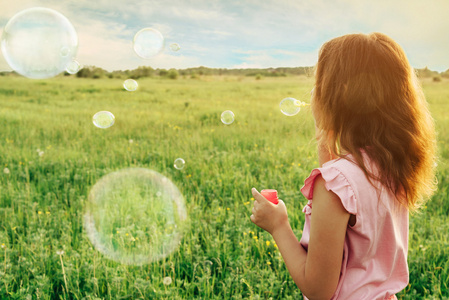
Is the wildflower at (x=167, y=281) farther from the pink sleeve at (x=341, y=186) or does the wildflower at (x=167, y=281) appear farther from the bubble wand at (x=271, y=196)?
the pink sleeve at (x=341, y=186)

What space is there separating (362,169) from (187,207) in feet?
8.48

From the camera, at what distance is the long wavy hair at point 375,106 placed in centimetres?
123

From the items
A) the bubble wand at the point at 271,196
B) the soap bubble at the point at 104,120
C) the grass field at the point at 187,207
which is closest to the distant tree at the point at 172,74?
the grass field at the point at 187,207

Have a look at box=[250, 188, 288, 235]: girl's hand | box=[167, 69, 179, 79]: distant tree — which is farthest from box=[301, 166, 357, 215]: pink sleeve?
box=[167, 69, 179, 79]: distant tree

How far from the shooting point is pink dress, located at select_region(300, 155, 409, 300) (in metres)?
1.16

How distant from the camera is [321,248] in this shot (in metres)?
A: 1.17

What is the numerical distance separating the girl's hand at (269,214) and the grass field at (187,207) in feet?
1.14

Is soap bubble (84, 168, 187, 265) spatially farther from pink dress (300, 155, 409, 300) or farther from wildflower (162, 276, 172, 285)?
pink dress (300, 155, 409, 300)

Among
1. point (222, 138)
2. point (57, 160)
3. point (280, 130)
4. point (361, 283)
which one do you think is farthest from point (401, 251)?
point (280, 130)

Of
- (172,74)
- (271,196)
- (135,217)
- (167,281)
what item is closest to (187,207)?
(135,217)

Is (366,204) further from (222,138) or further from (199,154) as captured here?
(222,138)

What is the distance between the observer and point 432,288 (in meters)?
2.60

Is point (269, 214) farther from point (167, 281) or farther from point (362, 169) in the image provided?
point (167, 281)

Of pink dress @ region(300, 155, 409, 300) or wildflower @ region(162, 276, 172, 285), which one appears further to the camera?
wildflower @ region(162, 276, 172, 285)
